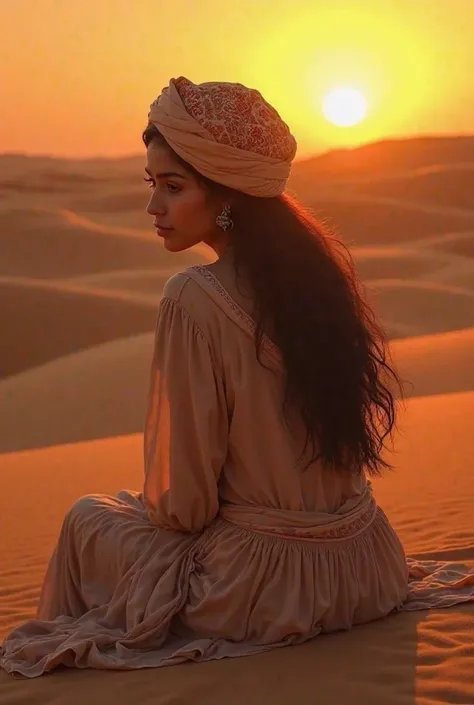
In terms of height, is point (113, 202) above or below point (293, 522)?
above

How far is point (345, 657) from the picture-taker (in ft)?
11.2

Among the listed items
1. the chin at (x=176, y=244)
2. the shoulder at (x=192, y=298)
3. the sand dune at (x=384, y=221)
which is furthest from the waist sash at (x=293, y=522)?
the sand dune at (x=384, y=221)

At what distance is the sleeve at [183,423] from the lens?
337cm

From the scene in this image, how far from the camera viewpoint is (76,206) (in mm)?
52375

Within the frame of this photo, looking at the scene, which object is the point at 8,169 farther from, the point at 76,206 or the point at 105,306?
the point at 105,306

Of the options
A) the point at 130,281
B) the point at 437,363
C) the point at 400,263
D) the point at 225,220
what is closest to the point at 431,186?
the point at 400,263

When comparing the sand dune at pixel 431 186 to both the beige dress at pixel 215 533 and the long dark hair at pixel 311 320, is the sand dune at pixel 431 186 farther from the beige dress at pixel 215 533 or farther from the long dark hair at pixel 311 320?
the beige dress at pixel 215 533

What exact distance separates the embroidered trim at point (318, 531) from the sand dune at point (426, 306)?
1851cm

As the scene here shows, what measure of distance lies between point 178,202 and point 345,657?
160 centimetres

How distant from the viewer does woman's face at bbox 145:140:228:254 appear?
3.54 m

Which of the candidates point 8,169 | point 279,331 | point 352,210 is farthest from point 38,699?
point 8,169

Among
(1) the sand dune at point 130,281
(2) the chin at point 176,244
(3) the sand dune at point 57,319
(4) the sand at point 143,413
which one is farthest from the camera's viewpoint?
(1) the sand dune at point 130,281

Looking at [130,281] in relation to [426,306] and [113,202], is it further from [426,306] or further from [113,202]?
[113,202]

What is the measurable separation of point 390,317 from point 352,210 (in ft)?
70.7
